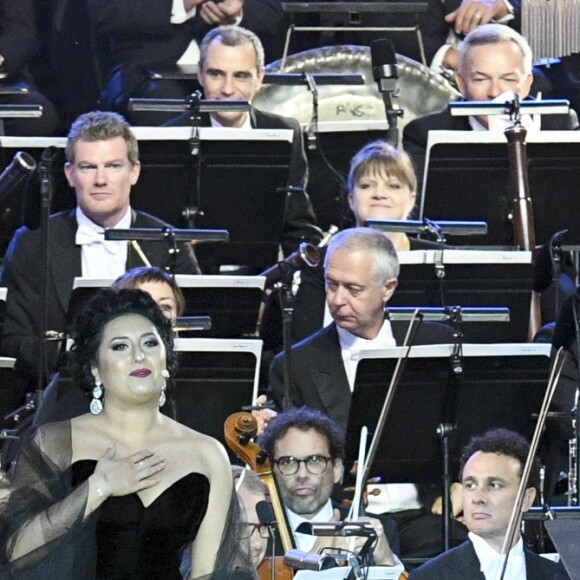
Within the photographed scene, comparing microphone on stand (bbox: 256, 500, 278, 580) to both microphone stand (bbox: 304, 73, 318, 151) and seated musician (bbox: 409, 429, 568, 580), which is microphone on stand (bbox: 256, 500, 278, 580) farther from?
microphone stand (bbox: 304, 73, 318, 151)

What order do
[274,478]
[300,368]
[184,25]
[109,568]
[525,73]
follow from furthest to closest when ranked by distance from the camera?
[184,25] → [525,73] → [300,368] → [274,478] → [109,568]

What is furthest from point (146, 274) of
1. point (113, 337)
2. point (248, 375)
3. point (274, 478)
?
point (113, 337)

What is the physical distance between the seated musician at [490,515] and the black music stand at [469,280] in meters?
0.75

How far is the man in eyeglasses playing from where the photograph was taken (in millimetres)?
5191

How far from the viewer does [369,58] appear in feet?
25.4

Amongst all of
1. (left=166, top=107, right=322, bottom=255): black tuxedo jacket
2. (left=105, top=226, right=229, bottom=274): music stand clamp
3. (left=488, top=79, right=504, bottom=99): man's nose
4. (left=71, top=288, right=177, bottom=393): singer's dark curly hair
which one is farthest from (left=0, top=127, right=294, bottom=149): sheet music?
(left=71, top=288, right=177, bottom=393): singer's dark curly hair

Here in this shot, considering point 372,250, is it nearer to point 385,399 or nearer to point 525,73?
point 385,399

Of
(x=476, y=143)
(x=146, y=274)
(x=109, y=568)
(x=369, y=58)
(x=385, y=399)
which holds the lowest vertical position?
(x=109, y=568)

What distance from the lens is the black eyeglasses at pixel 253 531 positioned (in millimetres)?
4230

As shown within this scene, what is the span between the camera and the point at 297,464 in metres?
5.24

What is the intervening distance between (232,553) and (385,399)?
4.24 feet

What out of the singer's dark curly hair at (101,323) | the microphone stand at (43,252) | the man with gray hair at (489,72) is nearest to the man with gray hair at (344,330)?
the microphone stand at (43,252)

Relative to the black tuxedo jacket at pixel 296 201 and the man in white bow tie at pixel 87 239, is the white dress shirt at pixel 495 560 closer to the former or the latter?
the man in white bow tie at pixel 87 239

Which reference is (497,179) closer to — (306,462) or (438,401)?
(438,401)
